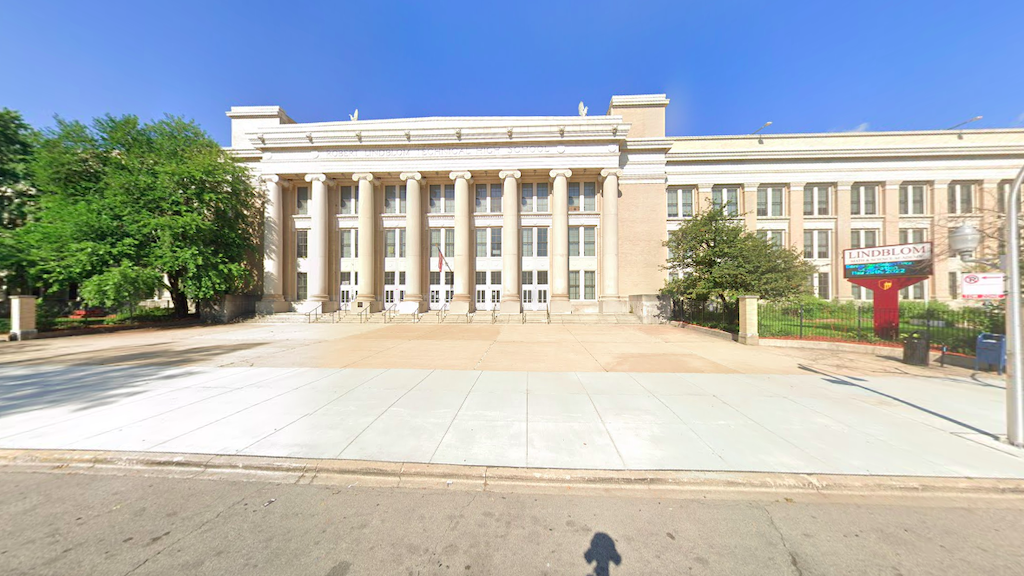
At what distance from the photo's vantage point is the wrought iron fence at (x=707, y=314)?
1784 centimetres

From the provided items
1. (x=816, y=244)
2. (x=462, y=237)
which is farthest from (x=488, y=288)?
(x=816, y=244)

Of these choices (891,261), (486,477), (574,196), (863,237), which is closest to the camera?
(486,477)

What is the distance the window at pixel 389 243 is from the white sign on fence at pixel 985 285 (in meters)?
33.7

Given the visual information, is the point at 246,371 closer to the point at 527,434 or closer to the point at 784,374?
the point at 527,434

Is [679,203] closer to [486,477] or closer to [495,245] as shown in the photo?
[495,245]

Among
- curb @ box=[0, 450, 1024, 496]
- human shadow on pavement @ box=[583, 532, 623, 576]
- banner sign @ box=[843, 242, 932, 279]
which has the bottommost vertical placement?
human shadow on pavement @ box=[583, 532, 623, 576]

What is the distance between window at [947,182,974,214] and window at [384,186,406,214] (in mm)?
56128

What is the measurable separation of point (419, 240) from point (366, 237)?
16.0 ft

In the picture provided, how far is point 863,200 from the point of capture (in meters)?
35.7

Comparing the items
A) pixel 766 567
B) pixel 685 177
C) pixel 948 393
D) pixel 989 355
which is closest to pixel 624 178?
pixel 685 177

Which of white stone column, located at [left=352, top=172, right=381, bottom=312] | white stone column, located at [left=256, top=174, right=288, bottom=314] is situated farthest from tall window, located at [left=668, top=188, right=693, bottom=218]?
white stone column, located at [left=256, top=174, right=288, bottom=314]

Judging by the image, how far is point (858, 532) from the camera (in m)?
3.11

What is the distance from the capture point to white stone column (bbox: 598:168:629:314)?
94.9 feet

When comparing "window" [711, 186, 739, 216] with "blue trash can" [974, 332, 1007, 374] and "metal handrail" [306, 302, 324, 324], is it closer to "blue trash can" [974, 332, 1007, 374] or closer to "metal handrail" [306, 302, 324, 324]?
"blue trash can" [974, 332, 1007, 374]
